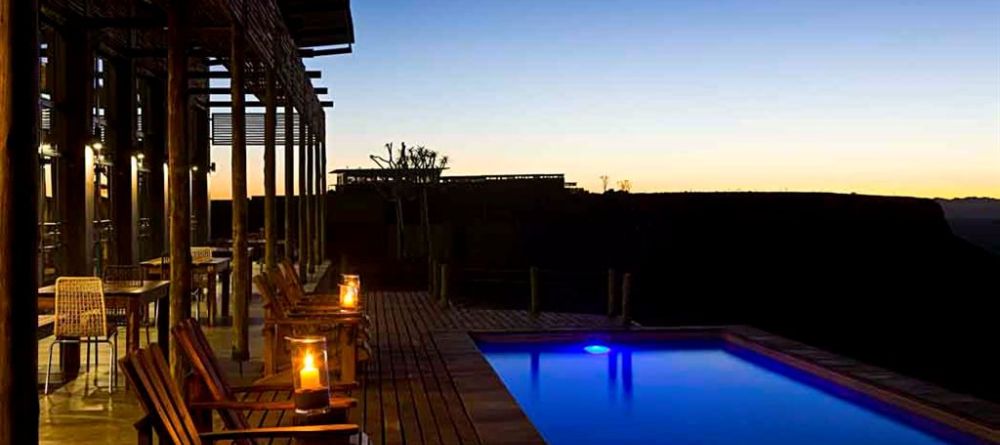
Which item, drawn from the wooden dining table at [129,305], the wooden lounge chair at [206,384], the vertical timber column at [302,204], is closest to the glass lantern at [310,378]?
the wooden lounge chair at [206,384]

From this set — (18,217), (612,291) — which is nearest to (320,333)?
(18,217)

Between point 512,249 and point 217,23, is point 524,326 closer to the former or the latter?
point 217,23

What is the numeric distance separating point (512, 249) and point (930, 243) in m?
26.8

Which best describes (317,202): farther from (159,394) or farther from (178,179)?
(159,394)

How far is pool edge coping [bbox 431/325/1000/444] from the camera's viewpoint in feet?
20.4

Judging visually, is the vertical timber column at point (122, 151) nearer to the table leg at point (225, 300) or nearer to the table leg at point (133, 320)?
the table leg at point (225, 300)

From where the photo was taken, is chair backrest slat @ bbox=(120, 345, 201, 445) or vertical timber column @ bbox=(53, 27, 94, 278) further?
vertical timber column @ bbox=(53, 27, 94, 278)

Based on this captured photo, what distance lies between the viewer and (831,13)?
21.5 metres

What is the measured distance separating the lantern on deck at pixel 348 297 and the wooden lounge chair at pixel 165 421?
378cm

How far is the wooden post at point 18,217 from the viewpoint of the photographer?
9.47 ft

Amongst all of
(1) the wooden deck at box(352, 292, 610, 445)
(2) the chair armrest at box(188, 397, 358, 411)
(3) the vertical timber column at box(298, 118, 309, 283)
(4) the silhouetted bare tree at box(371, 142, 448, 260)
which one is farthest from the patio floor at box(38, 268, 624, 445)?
(4) the silhouetted bare tree at box(371, 142, 448, 260)

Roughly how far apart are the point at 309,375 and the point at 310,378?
0.01 meters

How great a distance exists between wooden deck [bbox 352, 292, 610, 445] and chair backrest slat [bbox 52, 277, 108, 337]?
1836 millimetres

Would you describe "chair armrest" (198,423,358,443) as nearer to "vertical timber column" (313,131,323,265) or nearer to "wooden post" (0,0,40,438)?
"wooden post" (0,0,40,438)
